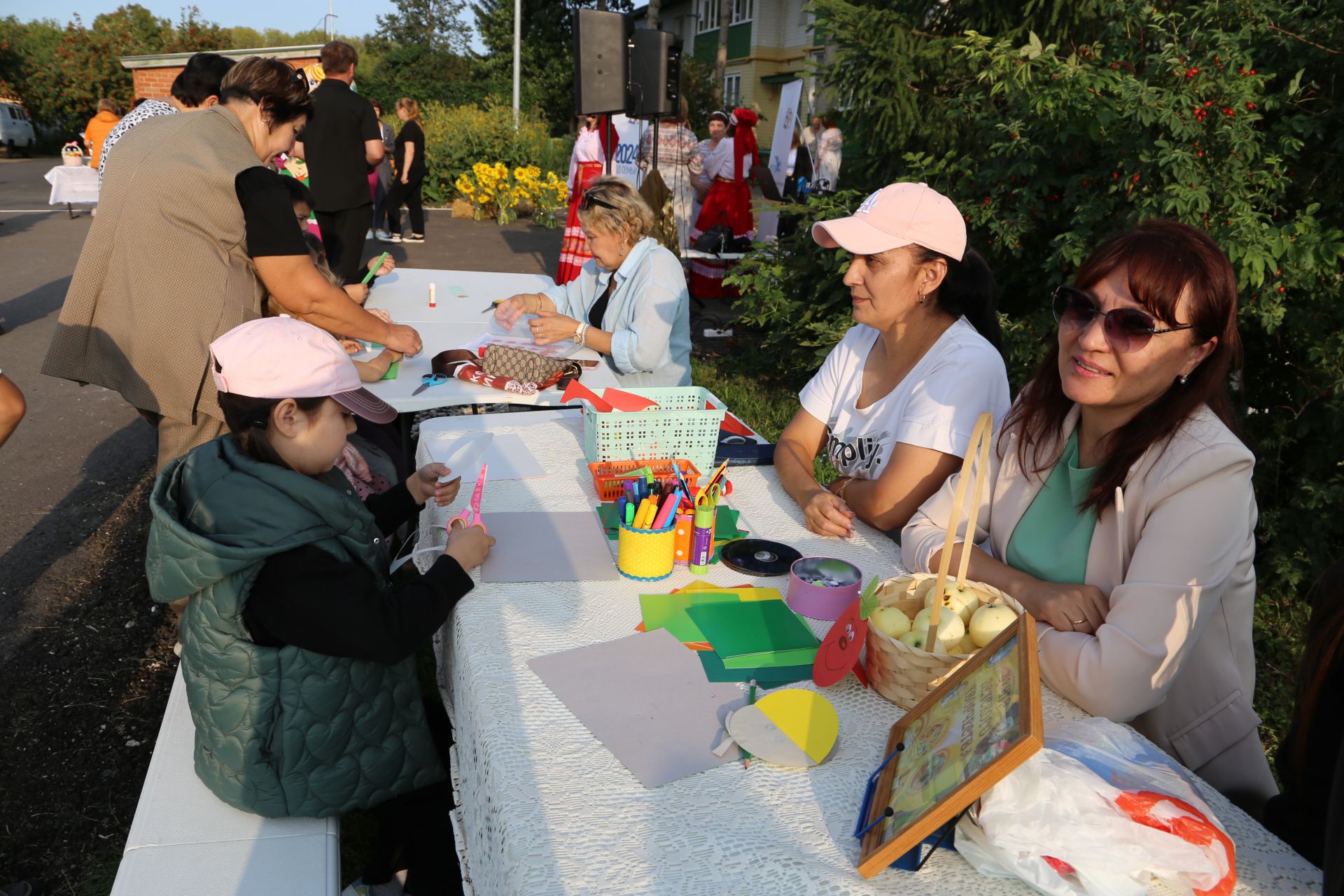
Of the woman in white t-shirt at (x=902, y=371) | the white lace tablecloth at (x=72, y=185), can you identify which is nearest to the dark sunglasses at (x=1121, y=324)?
the woman in white t-shirt at (x=902, y=371)

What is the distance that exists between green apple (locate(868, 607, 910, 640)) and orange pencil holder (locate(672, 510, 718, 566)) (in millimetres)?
501

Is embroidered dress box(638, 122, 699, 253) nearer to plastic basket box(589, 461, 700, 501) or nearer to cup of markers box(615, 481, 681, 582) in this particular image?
plastic basket box(589, 461, 700, 501)

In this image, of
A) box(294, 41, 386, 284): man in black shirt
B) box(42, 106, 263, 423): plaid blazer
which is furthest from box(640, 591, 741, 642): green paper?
box(294, 41, 386, 284): man in black shirt

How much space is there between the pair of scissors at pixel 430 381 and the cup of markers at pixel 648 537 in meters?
1.57

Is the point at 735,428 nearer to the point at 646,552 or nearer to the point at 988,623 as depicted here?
the point at 646,552

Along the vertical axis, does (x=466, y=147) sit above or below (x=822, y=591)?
above

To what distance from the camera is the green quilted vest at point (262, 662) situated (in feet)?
5.11

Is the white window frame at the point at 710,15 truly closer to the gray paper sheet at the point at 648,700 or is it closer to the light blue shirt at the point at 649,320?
the light blue shirt at the point at 649,320

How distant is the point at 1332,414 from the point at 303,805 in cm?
361

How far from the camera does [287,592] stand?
62.7 inches

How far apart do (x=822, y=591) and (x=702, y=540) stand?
1.01 feet

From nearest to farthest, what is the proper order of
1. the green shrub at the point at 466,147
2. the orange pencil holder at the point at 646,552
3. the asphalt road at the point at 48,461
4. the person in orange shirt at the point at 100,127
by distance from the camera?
the orange pencil holder at the point at 646,552 < the asphalt road at the point at 48,461 < the person in orange shirt at the point at 100,127 < the green shrub at the point at 466,147

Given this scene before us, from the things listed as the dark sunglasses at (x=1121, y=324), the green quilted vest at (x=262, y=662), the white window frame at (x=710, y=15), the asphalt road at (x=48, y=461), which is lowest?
the asphalt road at (x=48, y=461)

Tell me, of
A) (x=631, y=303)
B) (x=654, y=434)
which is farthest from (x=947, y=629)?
(x=631, y=303)
